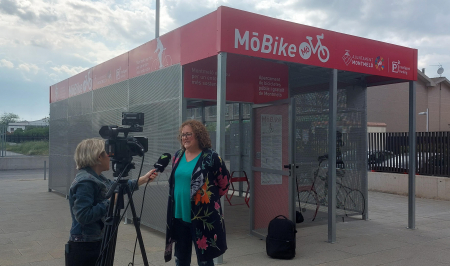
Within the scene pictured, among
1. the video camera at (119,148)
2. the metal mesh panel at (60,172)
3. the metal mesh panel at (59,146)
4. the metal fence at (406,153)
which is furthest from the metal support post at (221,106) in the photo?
the metal fence at (406,153)

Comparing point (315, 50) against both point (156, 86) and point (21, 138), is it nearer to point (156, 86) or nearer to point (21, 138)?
point (156, 86)

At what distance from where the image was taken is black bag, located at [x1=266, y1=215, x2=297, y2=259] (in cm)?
540

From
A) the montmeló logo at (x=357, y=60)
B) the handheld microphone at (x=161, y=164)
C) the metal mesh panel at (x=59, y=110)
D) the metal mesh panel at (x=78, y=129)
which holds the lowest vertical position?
the handheld microphone at (x=161, y=164)

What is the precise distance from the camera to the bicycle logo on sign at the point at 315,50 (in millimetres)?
6105

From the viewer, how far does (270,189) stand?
654 cm

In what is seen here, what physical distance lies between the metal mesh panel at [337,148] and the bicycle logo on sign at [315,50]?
5.49 ft

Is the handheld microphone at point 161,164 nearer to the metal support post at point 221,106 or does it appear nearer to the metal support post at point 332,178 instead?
the metal support post at point 221,106

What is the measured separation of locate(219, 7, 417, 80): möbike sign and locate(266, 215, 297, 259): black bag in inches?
92.4

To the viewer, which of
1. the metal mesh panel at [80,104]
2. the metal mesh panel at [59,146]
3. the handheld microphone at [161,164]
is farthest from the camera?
the metal mesh panel at [59,146]

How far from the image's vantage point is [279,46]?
19.1 ft

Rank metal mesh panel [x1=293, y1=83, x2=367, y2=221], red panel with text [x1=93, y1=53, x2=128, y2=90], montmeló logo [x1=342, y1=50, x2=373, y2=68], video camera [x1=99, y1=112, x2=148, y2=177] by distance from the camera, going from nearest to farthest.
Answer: video camera [x1=99, y1=112, x2=148, y2=177]
montmeló logo [x1=342, y1=50, x2=373, y2=68]
metal mesh panel [x1=293, y1=83, x2=367, y2=221]
red panel with text [x1=93, y1=53, x2=128, y2=90]

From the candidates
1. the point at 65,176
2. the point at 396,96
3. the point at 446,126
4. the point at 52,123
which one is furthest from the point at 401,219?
the point at 446,126

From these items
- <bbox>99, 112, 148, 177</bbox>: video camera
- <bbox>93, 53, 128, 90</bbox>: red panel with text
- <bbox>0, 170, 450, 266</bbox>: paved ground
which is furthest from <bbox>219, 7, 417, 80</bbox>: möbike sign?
<bbox>93, 53, 128, 90</bbox>: red panel with text

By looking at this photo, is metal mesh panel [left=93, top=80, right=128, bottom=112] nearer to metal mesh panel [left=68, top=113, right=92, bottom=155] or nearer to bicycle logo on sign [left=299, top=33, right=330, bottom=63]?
metal mesh panel [left=68, top=113, right=92, bottom=155]
